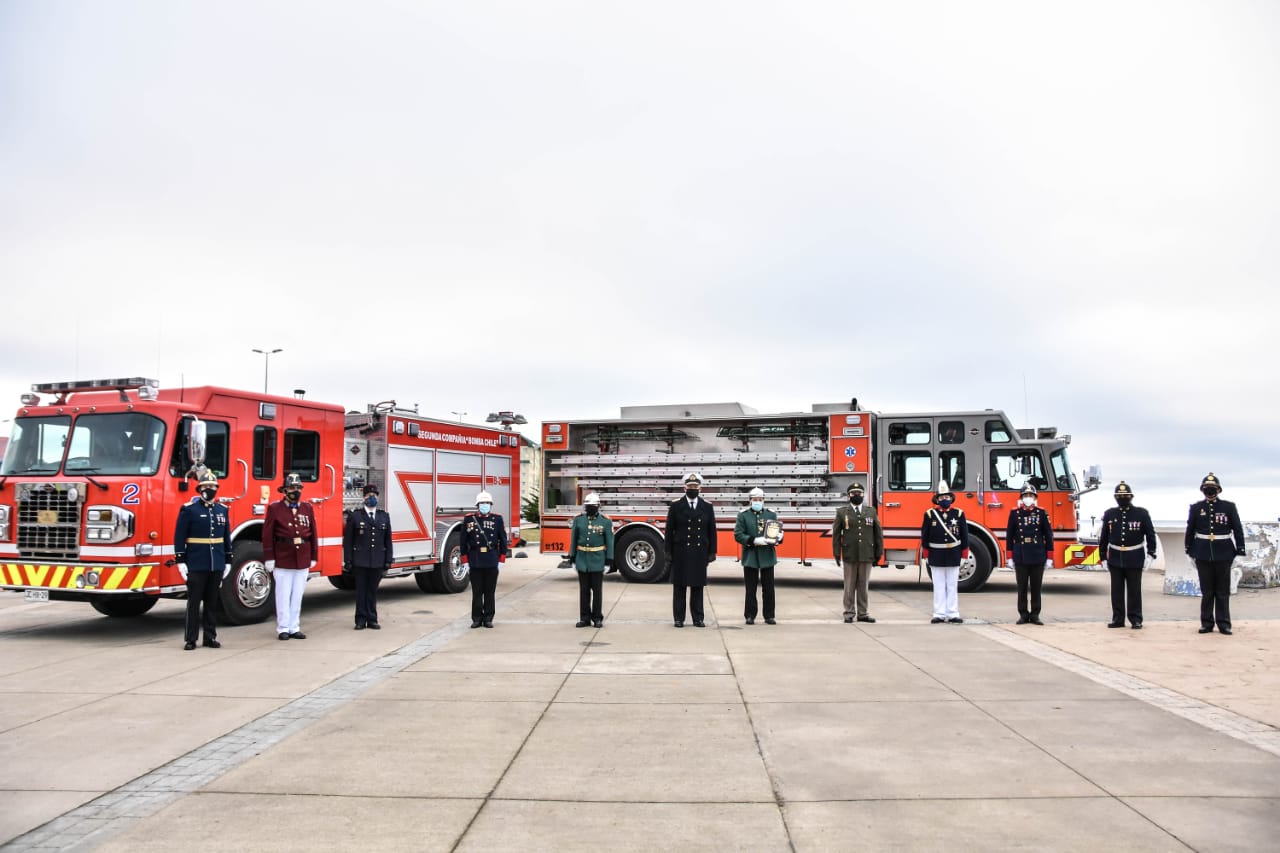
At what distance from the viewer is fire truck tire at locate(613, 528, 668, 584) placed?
56.1 feet

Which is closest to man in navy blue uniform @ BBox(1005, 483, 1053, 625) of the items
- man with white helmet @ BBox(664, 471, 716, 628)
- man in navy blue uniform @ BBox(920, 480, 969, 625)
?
man in navy blue uniform @ BBox(920, 480, 969, 625)

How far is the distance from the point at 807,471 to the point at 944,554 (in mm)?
4781

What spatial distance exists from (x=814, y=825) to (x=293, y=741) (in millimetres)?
3354

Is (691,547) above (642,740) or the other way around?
above

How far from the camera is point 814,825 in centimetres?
448

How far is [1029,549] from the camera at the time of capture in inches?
475

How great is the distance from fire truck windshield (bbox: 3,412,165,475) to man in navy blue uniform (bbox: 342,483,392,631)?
2338 mm

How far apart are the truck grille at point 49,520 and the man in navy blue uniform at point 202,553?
1.17 meters

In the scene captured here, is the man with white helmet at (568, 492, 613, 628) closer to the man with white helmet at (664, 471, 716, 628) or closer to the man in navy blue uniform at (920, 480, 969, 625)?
the man with white helmet at (664, 471, 716, 628)

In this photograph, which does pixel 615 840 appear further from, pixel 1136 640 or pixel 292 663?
pixel 1136 640

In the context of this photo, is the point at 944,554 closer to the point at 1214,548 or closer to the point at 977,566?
the point at 1214,548

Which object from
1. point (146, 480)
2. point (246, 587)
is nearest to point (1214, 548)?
point (246, 587)

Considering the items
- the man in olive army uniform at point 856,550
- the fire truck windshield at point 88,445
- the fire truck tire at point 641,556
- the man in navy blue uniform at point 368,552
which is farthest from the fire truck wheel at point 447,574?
the man in olive army uniform at point 856,550

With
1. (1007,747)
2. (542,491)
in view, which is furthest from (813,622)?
(542,491)
